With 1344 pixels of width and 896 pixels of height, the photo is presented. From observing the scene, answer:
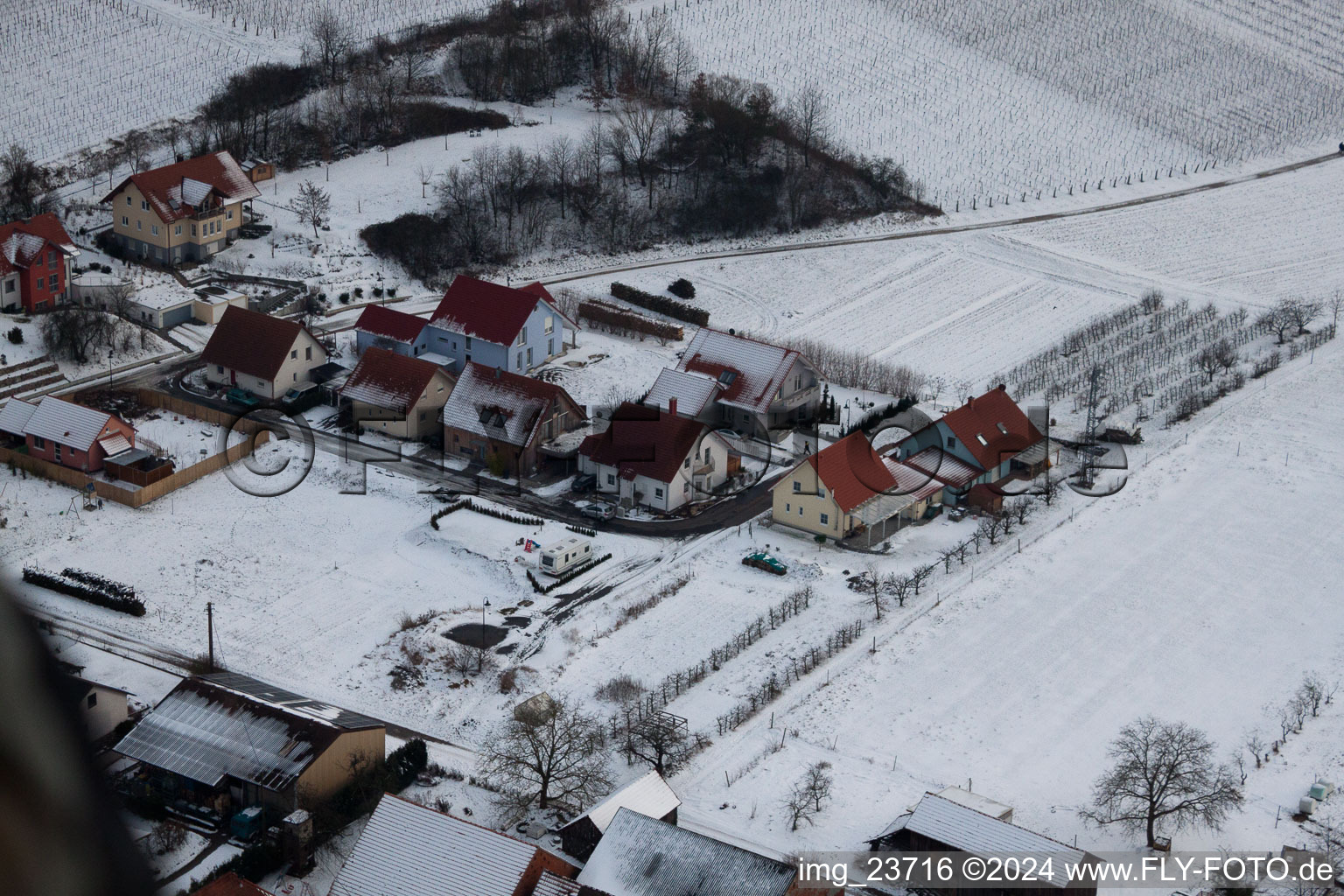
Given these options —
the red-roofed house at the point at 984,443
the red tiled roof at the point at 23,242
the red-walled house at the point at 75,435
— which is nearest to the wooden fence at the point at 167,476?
the red-walled house at the point at 75,435

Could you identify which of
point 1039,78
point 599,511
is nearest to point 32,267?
point 599,511

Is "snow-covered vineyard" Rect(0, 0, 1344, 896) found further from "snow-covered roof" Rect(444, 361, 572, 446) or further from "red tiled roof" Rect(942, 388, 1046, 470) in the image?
"snow-covered roof" Rect(444, 361, 572, 446)

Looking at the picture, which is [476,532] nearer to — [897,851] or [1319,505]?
[897,851]

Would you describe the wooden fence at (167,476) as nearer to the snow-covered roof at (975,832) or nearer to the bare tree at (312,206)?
the bare tree at (312,206)

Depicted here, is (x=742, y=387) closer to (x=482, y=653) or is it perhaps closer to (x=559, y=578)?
(x=559, y=578)

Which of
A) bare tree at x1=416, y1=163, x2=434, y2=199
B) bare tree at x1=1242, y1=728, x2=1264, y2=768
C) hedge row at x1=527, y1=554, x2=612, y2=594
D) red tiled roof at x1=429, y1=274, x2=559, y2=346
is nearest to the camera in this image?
bare tree at x1=1242, y1=728, x2=1264, y2=768

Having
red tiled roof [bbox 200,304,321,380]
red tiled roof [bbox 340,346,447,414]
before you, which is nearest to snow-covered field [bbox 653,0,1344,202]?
red tiled roof [bbox 340,346,447,414]
